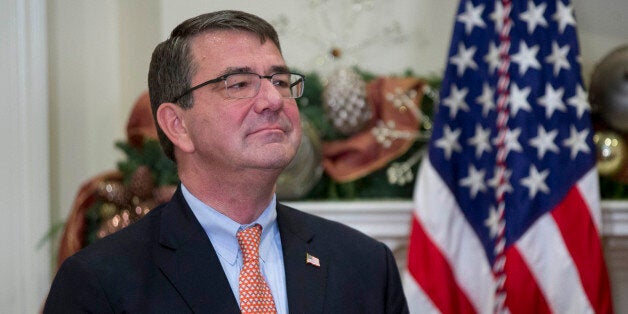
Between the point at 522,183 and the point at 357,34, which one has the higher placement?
the point at 357,34

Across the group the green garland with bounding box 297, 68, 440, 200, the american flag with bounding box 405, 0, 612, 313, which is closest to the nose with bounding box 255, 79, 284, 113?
the american flag with bounding box 405, 0, 612, 313

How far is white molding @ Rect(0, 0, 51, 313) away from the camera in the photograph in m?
3.69

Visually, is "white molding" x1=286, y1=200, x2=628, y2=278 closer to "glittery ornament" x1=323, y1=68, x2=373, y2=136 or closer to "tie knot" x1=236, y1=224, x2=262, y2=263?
"glittery ornament" x1=323, y1=68, x2=373, y2=136

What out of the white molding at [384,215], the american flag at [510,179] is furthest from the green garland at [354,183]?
the american flag at [510,179]

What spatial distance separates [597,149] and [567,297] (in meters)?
0.62

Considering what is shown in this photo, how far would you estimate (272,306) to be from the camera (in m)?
1.87

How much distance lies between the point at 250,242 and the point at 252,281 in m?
0.09

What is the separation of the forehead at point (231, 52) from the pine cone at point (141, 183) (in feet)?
5.48

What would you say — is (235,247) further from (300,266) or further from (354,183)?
(354,183)

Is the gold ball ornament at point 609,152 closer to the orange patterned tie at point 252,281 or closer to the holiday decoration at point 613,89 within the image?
the holiday decoration at point 613,89

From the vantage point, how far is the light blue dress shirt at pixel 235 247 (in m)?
1.93

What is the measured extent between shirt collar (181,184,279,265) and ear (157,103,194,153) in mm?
109

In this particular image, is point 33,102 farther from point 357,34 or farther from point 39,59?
point 357,34

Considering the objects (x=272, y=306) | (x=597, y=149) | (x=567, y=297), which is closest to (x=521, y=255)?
(x=567, y=297)
